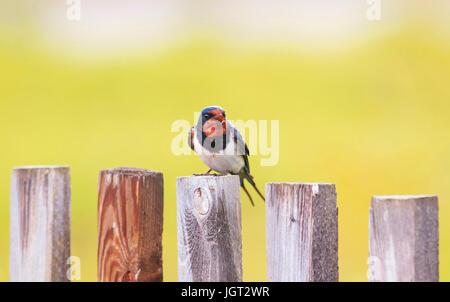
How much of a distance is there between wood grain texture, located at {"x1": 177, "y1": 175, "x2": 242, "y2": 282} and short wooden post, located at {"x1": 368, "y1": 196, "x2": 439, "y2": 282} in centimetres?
57

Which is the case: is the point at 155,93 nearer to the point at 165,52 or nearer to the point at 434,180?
the point at 165,52

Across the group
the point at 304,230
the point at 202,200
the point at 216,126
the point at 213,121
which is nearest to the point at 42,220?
the point at 202,200

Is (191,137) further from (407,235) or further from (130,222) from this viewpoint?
(407,235)

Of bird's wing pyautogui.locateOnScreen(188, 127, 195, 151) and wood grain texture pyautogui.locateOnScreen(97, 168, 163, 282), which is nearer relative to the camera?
wood grain texture pyautogui.locateOnScreen(97, 168, 163, 282)

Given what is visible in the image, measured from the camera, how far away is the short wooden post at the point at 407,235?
2229mm

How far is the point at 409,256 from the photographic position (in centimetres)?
224

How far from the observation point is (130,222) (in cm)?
260

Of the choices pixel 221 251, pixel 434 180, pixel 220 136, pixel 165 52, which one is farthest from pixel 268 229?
pixel 165 52

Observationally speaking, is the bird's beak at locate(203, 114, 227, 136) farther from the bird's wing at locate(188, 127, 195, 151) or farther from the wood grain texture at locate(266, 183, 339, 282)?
the wood grain texture at locate(266, 183, 339, 282)

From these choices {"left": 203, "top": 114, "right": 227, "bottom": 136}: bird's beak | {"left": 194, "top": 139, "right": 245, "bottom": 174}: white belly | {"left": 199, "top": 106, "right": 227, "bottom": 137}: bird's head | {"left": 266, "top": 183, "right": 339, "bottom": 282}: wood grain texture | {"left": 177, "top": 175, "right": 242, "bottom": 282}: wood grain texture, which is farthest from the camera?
{"left": 194, "top": 139, "right": 245, "bottom": 174}: white belly

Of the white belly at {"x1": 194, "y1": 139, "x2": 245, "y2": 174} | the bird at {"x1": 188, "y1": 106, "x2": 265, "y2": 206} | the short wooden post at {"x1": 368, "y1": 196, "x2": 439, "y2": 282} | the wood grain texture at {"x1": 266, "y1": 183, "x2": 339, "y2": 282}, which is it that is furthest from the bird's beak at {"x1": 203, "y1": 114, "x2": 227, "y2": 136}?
the short wooden post at {"x1": 368, "y1": 196, "x2": 439, "y2": 282}

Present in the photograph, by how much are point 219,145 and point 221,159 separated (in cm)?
15

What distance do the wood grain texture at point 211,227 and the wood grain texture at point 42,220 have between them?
1.55 ft

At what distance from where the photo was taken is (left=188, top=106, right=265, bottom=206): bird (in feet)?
15.4
